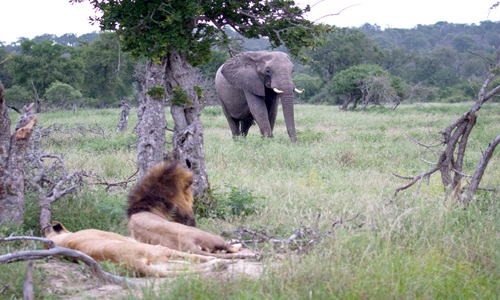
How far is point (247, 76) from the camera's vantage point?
1505 cm

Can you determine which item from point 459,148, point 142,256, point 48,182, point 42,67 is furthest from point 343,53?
point 142,256

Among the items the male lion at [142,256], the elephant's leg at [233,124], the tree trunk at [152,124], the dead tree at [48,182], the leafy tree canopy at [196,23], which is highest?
the leafy tree canopy at [196,23]

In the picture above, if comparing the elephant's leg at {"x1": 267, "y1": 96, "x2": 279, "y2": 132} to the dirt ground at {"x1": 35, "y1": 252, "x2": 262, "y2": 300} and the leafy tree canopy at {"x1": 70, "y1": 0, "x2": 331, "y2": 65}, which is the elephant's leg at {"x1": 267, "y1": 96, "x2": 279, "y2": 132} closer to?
the leafy tree canopy at {"x1": 70, "y1": 0, "x2": 331, "y2": 65}

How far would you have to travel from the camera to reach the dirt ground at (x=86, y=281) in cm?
380

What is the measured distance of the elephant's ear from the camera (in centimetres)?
1489

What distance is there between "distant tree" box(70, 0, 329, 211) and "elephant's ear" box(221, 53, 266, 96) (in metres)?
8.12

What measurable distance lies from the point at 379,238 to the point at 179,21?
2.82 meters

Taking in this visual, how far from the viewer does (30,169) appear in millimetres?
6422

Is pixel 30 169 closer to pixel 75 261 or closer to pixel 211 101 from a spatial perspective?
pixel 75 261

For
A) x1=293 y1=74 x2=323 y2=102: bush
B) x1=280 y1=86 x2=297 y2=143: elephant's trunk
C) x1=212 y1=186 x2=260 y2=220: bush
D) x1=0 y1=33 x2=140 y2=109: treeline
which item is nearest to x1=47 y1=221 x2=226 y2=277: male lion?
x1=212 y1=186 x2=260 y2=220: bush

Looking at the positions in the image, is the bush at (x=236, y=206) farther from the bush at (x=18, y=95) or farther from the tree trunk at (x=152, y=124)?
the bush at (x=18, y=95)

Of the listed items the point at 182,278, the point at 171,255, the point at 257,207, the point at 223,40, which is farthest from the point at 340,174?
the point at 182,278

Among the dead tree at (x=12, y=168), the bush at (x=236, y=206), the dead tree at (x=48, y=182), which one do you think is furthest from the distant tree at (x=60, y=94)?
the dead tree at (x=12, y=168)

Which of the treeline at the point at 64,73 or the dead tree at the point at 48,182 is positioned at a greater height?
the treeline at the point at 64,73
